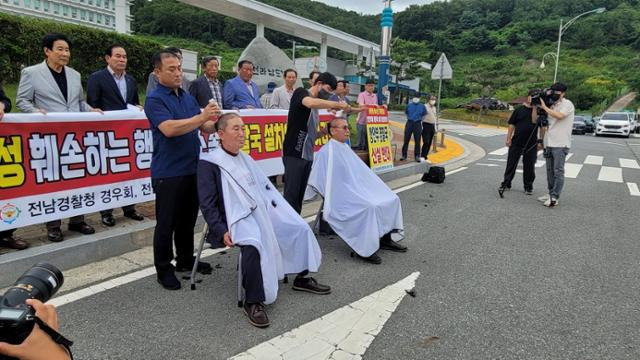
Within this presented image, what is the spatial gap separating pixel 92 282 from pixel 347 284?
6.92 ft

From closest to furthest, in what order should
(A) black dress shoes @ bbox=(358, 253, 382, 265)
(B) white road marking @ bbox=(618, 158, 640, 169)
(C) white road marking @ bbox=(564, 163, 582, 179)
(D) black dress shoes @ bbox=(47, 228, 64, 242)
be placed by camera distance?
1. (D) black dress shoes @ bbox=(47, 228, 64, 242)
2. (A) black dress shoes @ bbox=(358, 253, 382, 265)
3. (C) white road marking @ bbox=(564, 163, 582, 179)
4. (B) white road marking @ bbox=(618, 158, 640, 169)

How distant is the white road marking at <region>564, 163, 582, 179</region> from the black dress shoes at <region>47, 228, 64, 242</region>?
1018cm

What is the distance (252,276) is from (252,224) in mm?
376

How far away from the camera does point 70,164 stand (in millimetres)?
4051

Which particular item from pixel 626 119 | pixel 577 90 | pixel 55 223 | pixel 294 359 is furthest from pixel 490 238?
pixel 577 90

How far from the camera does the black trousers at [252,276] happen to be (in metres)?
2.96

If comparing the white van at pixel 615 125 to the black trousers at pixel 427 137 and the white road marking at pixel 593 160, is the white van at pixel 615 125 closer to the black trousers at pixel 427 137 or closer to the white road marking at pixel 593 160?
the white road marking at pixel 593 160

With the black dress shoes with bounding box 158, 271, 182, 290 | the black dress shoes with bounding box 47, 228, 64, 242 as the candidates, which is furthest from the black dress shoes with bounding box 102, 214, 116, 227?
the black dress shoes with bounding box 158, 271, 182, 290

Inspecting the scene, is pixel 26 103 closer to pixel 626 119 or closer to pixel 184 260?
pixel 184 260

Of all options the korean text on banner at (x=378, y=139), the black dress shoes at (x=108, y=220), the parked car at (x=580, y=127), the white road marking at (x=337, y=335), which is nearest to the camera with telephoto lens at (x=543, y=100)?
the korean text on banner at (x=378, y=139)

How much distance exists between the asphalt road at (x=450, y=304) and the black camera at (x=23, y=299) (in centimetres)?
140

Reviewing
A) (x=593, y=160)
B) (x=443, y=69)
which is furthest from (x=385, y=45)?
(x=593, y=160)

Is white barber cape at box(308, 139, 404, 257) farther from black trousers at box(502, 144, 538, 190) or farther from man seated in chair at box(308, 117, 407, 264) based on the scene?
black trousers at box(502, 144, 538, 190)

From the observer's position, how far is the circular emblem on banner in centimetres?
355
